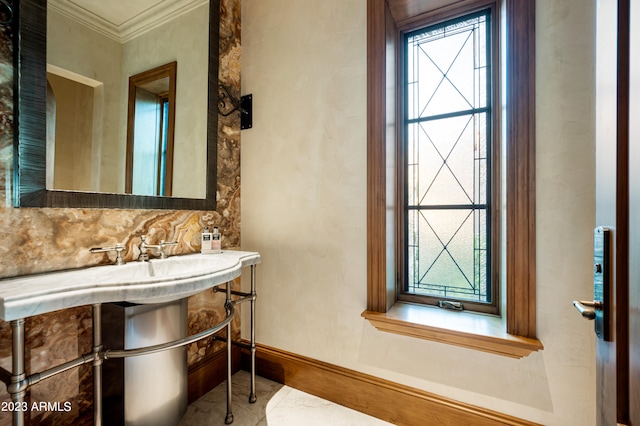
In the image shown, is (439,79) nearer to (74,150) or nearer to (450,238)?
(450,238)

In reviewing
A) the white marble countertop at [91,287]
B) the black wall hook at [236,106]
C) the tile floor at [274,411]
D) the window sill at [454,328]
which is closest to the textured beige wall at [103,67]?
the white marble countertop at [91,287]

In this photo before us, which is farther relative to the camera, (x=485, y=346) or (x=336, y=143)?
(x=336, y=143)

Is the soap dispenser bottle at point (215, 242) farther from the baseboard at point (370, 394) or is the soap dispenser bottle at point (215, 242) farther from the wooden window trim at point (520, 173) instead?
the wooden window trim at point (520, 173)

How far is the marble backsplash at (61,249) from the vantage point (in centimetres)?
91

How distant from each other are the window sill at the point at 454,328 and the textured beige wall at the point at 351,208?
0.06 m

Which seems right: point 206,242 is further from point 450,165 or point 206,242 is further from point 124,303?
point 450,165

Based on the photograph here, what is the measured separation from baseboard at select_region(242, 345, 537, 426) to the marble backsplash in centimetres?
46

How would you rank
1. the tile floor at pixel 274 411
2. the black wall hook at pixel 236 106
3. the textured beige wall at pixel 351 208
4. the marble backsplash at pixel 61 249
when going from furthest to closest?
the black wall hook at pixel 236 106 → the tile floor at pixel 274 411 → the textured beige wall at pixel 351 208 → the marble backsplash at pixel 61 249

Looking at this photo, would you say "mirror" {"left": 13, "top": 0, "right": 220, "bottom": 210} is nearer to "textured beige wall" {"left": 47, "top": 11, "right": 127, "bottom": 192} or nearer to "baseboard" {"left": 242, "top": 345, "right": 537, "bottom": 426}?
"textured beige wall" {"left": 47, "top": 11, "right": 127, "bottom": 192}

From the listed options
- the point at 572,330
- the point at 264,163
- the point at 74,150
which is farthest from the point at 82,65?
the point at 572,330

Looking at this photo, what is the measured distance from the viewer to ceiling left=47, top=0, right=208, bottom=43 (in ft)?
3.50

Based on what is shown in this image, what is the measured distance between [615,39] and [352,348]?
1420mm

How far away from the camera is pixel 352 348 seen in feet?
4.61

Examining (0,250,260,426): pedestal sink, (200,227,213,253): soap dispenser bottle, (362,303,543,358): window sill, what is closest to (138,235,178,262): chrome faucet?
(0,250,260,426): pedestal sink
